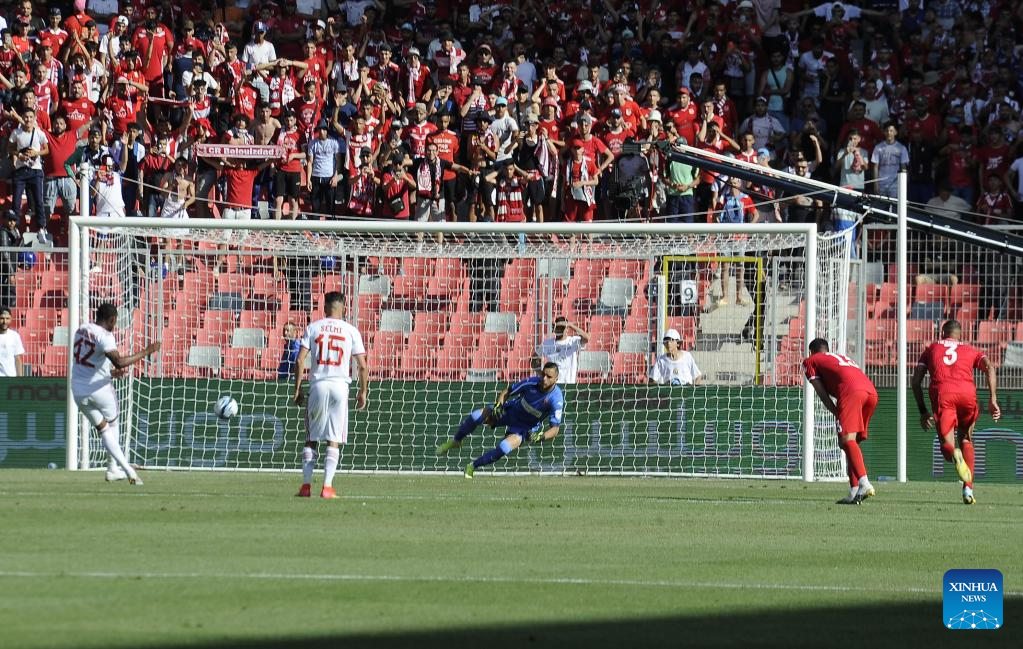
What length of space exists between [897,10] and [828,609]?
2332 centimetres

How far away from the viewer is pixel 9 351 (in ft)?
72.0

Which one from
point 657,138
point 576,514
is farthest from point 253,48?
point 576,514

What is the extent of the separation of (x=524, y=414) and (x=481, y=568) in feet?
33.6

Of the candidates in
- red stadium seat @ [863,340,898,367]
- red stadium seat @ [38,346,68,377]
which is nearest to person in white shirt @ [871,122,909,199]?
red stadium seat @ [863,340,898,367]

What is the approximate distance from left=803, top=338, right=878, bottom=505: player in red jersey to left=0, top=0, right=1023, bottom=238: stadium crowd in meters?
6.63

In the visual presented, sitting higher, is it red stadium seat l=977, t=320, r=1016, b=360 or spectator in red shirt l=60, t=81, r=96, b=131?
spectator in red shirt l=60, t=81, r=96, b=131

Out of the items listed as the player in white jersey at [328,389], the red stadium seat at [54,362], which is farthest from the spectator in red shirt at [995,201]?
the red stadium seat at [54,362]

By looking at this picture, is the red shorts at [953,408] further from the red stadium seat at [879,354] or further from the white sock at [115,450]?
the white sock at [115,450]

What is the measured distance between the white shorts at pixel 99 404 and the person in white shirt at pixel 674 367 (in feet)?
24.8

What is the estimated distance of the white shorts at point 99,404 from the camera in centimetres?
1747

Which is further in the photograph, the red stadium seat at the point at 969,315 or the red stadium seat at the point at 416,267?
the red stadium seat at the point at 416,267

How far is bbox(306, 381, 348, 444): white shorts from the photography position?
15.6 meters

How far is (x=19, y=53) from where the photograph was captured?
2666 centimetres

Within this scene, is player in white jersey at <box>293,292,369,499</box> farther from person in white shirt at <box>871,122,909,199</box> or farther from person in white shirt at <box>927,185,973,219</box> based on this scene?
person in white shirt at <box>871,122,909,199</box>
